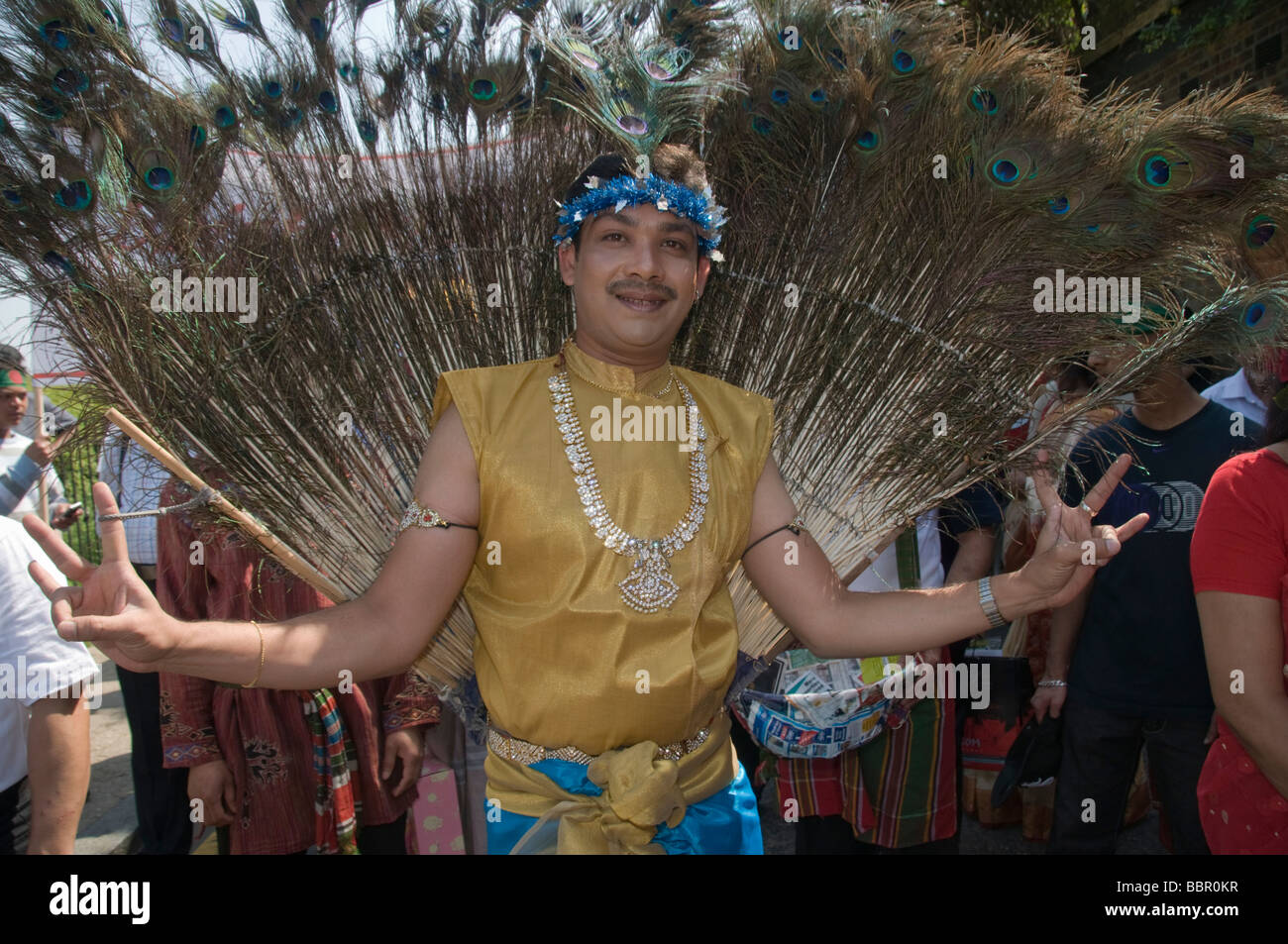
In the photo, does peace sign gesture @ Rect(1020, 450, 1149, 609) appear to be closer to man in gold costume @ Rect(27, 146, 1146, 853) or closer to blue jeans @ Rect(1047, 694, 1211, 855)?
man in gold costume @ Rect(27, 146, 1146, 853)

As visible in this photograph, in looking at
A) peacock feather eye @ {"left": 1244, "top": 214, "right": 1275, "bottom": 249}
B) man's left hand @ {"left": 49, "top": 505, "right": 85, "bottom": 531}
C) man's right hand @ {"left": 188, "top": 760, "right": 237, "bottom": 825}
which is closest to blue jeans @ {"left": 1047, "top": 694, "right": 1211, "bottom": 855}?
peacock feather eye @ {"left": 1244, "top": 214, "right": 1275, "bottom": 249}

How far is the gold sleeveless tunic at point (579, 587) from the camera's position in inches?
69.4

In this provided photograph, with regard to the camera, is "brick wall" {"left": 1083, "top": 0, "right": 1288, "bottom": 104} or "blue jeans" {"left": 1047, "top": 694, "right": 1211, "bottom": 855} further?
"brick wall" {"left": 1083, "top": 0, "right": 1288, "bottom": 104}

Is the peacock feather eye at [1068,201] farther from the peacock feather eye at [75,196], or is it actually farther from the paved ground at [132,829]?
the paved ground at [132,829]

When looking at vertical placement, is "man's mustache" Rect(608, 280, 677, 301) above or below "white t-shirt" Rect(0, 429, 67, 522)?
above

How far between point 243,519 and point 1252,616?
2.05 metres

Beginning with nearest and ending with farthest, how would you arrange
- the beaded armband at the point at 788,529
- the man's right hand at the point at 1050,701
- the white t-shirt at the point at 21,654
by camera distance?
the beaded armband at the point at 788,529, the white t-shirt at the point at 21,654, the man's right hand at the point at 1050,701

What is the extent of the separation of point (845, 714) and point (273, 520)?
5.79 feet

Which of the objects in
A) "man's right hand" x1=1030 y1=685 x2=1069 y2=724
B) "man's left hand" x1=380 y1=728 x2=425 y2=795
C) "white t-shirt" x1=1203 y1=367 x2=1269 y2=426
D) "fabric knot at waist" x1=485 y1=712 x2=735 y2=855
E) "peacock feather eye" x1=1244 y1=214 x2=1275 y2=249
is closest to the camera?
"fabric knot at waist" x1=485 y1=712 x2=735 y2=855

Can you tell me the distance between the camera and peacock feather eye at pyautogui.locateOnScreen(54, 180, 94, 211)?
176 cm

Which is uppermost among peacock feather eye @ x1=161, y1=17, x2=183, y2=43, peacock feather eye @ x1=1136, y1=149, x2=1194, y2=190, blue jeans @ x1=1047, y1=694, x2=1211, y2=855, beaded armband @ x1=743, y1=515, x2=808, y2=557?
peacock feather eye @ x1=161, y1=17, x2=183, y2=43

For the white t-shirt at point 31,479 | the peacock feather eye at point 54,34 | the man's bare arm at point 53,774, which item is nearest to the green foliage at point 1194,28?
the peacock feather eye at point 54,34

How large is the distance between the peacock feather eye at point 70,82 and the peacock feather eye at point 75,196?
17cm

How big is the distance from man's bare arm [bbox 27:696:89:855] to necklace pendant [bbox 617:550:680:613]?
1487 millimetres
